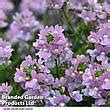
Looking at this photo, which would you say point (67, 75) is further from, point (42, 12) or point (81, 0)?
point (42, 12)

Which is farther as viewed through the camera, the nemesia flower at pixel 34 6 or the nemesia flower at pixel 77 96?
the nemesia flower at pixel 34 6

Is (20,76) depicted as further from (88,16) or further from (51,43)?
(88,16)

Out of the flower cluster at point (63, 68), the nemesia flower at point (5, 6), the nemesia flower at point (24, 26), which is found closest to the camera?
the flower cluster at point (63, 68)

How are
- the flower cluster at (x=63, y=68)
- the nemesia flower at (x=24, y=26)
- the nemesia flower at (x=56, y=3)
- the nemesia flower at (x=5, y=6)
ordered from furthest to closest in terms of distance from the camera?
the nemesia flower at (x=5, y=6), the nemesia flower at (x=24, y=26), the nemesia flower at (x=56, y=3), the flower cluster at (x=63, y=68)

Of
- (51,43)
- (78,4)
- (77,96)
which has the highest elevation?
(78,4)

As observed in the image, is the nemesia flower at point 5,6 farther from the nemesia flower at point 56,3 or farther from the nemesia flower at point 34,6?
the nemesia flower at point 56,3

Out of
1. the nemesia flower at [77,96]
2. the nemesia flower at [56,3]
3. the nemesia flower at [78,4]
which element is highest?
the nemesia flower at [78,4]

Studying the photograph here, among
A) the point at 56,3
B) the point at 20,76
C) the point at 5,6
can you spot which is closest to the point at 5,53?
the point at 20,76

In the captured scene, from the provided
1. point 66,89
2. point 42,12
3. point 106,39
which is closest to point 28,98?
point 66,89

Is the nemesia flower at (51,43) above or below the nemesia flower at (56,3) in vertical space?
below

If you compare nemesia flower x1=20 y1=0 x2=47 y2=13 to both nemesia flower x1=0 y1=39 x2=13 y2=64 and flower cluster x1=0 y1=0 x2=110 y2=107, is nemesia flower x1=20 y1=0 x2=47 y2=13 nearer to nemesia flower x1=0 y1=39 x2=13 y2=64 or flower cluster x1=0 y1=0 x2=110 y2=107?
flower cluster x1=0 y1=0 x2=110 y2=107

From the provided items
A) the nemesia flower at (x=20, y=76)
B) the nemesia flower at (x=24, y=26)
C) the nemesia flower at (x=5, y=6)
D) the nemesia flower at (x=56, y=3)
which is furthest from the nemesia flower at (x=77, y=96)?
the nemesia flower at (x=5, y=6)
